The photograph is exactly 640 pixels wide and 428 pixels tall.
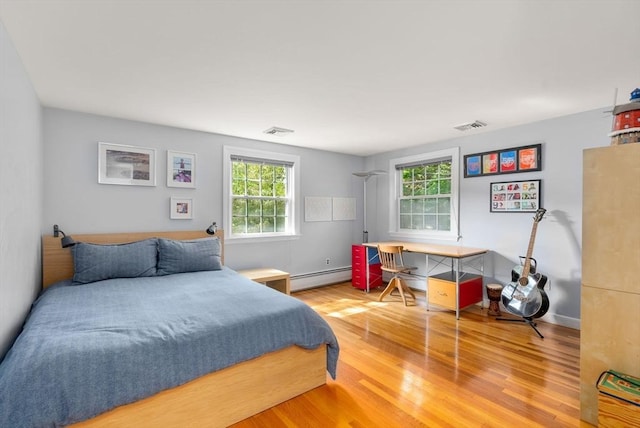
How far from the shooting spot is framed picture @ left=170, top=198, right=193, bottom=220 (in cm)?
390

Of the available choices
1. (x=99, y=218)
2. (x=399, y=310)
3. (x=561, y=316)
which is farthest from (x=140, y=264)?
(x=561, y=316)

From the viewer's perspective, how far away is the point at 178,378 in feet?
5.64

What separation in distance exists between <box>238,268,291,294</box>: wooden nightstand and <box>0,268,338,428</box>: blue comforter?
127 centimetres

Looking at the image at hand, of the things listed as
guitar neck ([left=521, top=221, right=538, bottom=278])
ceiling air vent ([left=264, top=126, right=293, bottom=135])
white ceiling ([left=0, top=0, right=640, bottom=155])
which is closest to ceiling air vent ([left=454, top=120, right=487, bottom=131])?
white ceiling ([left=0, top=0, right=640, bottom=155])

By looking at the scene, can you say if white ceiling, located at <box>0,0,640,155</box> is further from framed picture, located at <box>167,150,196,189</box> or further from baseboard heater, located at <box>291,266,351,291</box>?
baseboard heater, located at <box>291,266,351,291</box>

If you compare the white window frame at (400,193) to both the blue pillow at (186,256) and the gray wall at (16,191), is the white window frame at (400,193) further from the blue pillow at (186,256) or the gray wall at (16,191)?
the gray wall at (16,191)

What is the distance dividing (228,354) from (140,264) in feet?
6.09

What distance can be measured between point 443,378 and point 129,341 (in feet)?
7.21

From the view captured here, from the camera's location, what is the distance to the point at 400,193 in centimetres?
546

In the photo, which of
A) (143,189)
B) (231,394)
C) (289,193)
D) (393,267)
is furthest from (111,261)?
(393,267)

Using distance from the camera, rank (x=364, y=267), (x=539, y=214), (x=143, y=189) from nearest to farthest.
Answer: (x=539, y=214), (x=143, y=189), (x=364, y=267)

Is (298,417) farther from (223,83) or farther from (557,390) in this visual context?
(223,83)

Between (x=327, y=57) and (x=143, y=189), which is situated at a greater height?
(x=327, y=57)

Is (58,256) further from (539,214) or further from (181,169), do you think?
(539,214)
